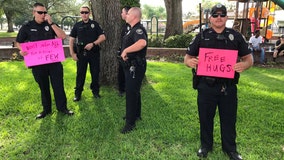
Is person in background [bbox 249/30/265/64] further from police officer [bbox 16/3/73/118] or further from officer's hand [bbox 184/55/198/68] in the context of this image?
police officer [bbox 16/3/73/118]

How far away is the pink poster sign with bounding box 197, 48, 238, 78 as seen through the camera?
3045 mm

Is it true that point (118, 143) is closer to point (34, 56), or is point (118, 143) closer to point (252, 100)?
point (34, 56)

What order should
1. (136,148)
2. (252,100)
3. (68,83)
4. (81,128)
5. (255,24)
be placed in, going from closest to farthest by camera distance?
(136,148) → (81,128) → (252,100) → (68,83) → (255,24)

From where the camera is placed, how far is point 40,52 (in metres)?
4.32

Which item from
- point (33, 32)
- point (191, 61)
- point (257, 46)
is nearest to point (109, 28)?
point (33, 32)

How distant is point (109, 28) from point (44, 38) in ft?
6.31

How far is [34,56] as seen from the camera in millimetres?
4324

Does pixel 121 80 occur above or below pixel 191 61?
below

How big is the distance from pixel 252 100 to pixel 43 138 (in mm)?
4265

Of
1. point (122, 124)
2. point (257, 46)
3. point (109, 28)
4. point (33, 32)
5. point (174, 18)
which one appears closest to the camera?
point (33, 32)

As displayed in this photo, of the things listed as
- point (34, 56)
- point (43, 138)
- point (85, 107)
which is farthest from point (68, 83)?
point (43, 138)

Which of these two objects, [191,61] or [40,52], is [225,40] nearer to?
[191,61]

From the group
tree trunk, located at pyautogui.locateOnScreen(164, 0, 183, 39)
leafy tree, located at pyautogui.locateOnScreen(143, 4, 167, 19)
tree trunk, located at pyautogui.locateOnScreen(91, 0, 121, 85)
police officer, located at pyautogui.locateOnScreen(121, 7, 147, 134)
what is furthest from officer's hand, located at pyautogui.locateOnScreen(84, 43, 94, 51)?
leafy tree, located at pyautogui.locateOnScreen(143, 4, 167, 19)

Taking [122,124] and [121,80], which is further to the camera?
[121,80]
